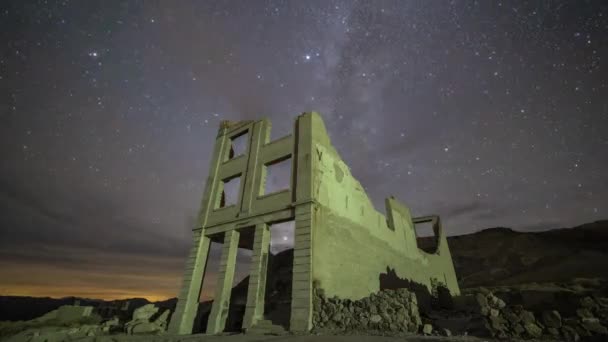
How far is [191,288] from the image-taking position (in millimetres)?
12836

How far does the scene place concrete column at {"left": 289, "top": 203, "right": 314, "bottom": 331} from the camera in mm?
8730

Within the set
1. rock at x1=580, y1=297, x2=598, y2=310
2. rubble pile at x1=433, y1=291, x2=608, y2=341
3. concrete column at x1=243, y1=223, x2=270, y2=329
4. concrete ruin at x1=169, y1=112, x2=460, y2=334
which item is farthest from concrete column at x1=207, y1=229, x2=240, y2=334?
rock at x1=580, y1=297, x2=598, y2=310

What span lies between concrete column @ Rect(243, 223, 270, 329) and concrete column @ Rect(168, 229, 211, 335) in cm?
367

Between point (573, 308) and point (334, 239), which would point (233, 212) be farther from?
point (573, 308)

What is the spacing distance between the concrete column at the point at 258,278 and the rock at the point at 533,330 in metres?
7.95

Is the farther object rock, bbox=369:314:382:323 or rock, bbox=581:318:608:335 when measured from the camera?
rock, bbox=369:314:382:323

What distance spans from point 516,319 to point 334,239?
19.3 ft

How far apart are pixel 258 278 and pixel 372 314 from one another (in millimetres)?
4615

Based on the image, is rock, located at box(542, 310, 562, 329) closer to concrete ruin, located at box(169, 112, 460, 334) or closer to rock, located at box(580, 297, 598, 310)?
rock, located at box(580, 297, 598, 310)

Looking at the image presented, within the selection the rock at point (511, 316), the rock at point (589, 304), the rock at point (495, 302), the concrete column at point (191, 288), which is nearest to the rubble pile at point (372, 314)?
the rock at point (495, 302)

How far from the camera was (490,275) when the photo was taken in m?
36.6

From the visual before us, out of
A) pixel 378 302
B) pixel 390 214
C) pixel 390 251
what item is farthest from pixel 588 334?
pixel 390 214

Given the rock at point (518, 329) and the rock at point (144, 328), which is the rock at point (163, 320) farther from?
the rock at point (518, 329)

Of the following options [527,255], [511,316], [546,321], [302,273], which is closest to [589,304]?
[546,321]
